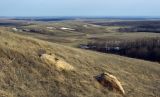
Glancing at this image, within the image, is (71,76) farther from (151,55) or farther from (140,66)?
(151,55)

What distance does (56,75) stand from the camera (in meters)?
24.3

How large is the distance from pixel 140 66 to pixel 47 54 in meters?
9.93

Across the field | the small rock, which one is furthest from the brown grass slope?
the small rock

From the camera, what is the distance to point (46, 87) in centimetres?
2258

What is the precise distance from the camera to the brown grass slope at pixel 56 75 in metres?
22.1

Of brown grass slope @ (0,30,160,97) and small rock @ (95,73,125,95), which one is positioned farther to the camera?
small rock @ (95,73,125,95)

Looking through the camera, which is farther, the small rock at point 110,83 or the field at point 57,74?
the small rock at point 110,83

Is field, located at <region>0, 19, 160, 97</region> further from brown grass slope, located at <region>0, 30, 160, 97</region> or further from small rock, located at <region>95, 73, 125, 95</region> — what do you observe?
small rock, located at <region>95, 73, 125, 95</region>

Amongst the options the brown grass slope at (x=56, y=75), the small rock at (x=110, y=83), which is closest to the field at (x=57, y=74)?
the brown grass slope at (x=56, y=75)

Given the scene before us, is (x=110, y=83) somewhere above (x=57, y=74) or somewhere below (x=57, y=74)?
below

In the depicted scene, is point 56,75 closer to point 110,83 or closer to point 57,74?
point 57,74

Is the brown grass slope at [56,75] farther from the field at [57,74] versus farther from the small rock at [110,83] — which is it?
the small rock at [110,83]

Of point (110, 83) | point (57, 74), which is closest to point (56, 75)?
point (57, 74)

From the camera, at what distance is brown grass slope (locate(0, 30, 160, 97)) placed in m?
22.1
